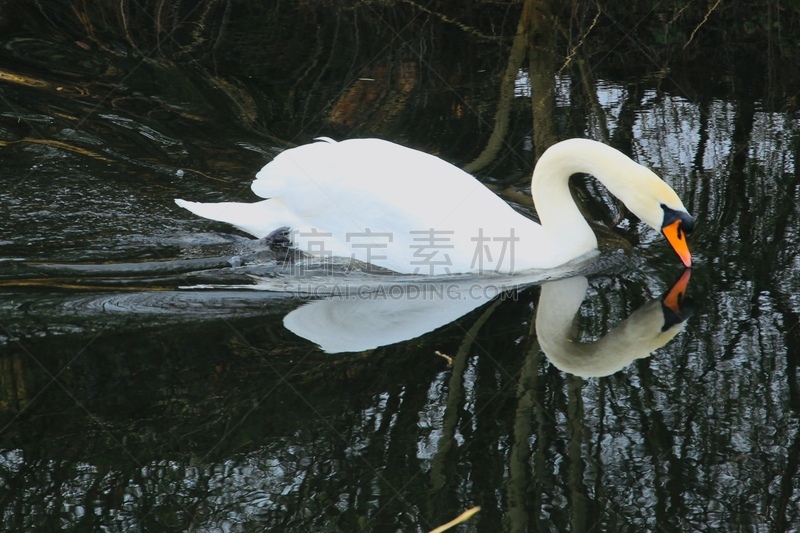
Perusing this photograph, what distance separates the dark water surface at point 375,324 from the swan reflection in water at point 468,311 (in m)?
0.02

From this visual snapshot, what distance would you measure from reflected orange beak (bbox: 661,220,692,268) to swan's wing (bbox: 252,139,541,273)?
0.77m

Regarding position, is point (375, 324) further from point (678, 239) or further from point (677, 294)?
point (678, 239)

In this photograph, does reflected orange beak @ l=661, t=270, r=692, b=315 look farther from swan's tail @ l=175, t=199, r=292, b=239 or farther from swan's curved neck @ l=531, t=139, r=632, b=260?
swan's tail @ l=175, t=199, r=292, b=239

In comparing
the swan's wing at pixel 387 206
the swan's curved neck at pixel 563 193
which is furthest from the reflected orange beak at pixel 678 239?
the swan's wing at pixel 387 206

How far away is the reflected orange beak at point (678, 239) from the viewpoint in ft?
18.1

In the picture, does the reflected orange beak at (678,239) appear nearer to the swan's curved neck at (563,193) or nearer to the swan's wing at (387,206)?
the swan's curved neck at (563,193)

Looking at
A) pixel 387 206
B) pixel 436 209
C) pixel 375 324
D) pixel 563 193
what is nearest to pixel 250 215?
pixel 387 206

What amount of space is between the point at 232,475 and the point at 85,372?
1.13 meters

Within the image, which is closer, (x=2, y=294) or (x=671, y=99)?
(x=2, y=294)

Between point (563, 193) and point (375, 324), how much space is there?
148 centimetres

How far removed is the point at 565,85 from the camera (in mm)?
9188

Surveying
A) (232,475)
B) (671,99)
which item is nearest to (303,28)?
(671,99)

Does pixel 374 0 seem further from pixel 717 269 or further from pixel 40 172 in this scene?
pixel 717 269

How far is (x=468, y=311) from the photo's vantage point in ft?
17.3
